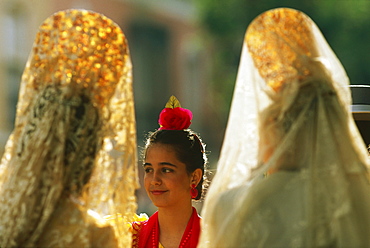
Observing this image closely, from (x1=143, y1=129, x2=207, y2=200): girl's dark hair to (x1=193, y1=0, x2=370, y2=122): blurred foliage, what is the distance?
798 centimetres

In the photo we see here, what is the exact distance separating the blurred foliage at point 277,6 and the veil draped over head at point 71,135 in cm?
901

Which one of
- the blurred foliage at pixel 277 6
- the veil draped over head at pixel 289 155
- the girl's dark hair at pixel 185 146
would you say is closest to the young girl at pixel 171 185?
the girl's dark hair at pixel 185 146

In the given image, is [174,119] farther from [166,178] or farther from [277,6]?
[277,6]

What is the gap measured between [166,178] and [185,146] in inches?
8.3

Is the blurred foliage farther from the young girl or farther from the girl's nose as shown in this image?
the girl's nose

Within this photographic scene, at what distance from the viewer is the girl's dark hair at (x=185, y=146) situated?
3.47 metres

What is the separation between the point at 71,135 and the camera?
2383 mm

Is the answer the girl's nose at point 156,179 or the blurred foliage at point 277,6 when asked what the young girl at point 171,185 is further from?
the blurred foliage at point 277,6

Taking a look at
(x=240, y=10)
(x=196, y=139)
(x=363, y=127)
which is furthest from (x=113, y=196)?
(x=240, y=10)

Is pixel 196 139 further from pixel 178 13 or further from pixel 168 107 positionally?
pixel 178 13

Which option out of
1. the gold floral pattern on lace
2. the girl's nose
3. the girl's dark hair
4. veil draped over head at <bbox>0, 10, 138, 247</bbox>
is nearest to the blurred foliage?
the girl's dark hair

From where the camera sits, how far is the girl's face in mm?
3371

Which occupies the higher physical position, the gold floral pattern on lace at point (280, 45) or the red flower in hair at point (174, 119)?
the gold floral pattern on lace at point (280, 45)

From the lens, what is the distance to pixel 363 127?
12.5 feet
